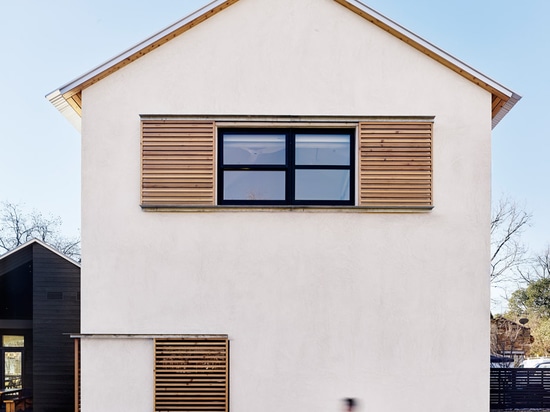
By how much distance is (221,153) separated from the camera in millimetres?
7180

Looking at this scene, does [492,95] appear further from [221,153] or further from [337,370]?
[337,370]

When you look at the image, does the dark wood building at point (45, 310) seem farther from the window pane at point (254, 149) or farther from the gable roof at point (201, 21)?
the window pane at point (254, 149)

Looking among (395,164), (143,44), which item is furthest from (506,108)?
(143,44)

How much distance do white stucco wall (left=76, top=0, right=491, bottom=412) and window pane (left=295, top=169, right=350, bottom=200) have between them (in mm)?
431

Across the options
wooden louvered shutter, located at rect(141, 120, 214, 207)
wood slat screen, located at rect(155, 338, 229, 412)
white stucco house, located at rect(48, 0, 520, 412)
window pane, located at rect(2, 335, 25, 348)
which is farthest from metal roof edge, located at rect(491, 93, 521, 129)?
window pane, located at rect(2, 335, 25, 348)

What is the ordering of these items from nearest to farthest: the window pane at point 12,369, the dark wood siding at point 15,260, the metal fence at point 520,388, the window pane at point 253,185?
1. the window pane at point 253,185
2. the dark wood siding at point 15,260
3. the metal fence at point 520,388
4. the window pane at point 12,369

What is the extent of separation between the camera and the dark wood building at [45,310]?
10711 millimetres

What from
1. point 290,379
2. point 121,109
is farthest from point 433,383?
point 121,109

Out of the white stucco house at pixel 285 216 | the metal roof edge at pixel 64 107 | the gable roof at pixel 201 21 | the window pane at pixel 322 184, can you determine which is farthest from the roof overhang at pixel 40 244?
the window pane at pixel 322 184

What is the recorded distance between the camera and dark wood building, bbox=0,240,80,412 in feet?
35.1

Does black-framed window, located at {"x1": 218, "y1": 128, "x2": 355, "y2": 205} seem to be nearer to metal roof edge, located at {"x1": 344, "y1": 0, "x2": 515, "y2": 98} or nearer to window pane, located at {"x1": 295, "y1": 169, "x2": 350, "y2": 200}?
window pane, located at {"x1": 295, "y1": 169, "x2": 350, "y2": 200}

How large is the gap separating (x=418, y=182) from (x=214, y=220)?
3.45 m

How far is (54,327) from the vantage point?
428 inches

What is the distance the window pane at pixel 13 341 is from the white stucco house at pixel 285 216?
6938 millimetres
